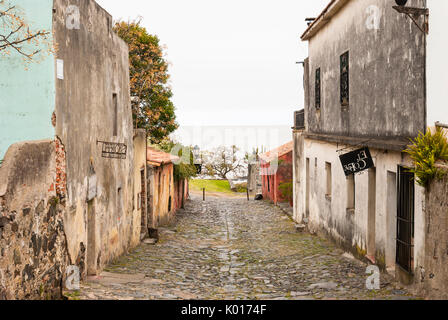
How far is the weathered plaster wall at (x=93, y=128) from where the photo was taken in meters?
8.64

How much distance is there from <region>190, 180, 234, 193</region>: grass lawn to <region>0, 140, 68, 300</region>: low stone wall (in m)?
35.9

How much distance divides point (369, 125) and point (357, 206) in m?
2.13

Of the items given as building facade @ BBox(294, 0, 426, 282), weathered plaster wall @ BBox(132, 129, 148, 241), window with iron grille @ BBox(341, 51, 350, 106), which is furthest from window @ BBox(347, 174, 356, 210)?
weathered plaster wall @ BBox(132, 129, 148, 241)

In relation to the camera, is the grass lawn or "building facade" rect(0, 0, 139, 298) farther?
the grass lawn

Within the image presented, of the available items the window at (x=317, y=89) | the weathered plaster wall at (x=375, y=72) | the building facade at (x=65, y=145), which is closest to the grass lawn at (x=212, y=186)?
the window at (x=317, y=89)

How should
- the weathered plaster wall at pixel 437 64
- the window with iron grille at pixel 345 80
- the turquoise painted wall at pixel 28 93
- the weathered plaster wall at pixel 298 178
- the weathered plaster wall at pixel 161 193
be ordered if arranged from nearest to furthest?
the turquoise painted wall at pixel 28 93 → the weathered plaster wall at pixel 437 64 → the window with iron grille at pixel 345 80 → the weathered plaster wall at pixel 161 193 → the weathered plaster wall at pixel 298 178

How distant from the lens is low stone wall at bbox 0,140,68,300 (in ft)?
17.9

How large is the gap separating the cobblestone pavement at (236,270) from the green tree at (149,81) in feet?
29.3

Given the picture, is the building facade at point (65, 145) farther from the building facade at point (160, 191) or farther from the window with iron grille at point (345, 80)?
the window with iron grille at point (345, 80)

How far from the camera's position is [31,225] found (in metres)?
6.15

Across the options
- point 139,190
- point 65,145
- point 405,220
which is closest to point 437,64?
point 405,220

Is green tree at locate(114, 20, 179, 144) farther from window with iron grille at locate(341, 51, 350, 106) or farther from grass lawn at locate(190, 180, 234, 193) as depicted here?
grass lawn at locate(190, 180, 234, 193)

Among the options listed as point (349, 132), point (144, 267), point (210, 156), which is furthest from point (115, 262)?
point (210, 156)

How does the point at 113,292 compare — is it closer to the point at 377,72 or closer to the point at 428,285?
the point at 428,285
